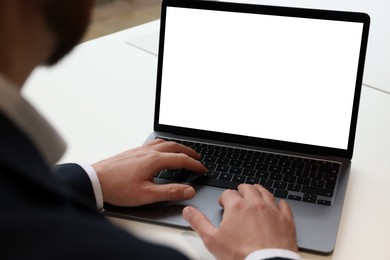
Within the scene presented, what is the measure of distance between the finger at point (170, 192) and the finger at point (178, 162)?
5 centimetres

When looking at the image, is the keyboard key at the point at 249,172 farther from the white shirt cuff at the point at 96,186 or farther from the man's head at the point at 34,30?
the man's head at the point at 34,30

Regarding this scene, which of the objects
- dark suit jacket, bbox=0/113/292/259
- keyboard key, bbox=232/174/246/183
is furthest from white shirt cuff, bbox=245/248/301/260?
dark suit jacket, bbox=0/113/292/259

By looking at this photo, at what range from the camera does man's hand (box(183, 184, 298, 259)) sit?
85 cm

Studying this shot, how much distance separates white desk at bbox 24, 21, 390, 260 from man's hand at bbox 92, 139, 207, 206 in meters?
0.05

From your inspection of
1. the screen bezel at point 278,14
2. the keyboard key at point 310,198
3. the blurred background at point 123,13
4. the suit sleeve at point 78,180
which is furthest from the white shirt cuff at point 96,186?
the blurred background at point 123,13

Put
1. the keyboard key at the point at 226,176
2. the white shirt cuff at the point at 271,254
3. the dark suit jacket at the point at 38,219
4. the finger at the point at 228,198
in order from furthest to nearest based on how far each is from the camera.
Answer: the keyboard key at the point at 226,176
the finger at the point at 228,198
the white shirt cuff at the point at 271,254
the dark suit jacket at the point at 38,219

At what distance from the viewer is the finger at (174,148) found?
1.06 metres

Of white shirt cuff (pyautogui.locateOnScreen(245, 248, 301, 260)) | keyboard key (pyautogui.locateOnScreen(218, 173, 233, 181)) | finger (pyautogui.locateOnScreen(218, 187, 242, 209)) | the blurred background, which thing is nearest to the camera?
white shirt cuff (pyautogui.locateOnScreen(245, 248, 301, 260))

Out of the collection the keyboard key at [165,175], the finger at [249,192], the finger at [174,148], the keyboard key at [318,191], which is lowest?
the keyboard key at [165,175]

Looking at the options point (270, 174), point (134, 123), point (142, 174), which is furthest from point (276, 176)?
point (134, 123)

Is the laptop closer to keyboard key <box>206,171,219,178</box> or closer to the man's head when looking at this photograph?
keyboard key <box>206,171,219,178</box>

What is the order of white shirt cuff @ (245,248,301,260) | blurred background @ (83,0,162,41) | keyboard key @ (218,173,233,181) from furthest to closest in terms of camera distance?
blurred background @ (83,0,162,41), keyboard key @ (218,173,233,181), white shirt cuff @ (245,248,301,260)

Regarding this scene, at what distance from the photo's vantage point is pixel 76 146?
3.84ft

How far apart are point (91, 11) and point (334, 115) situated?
0.60 meters
